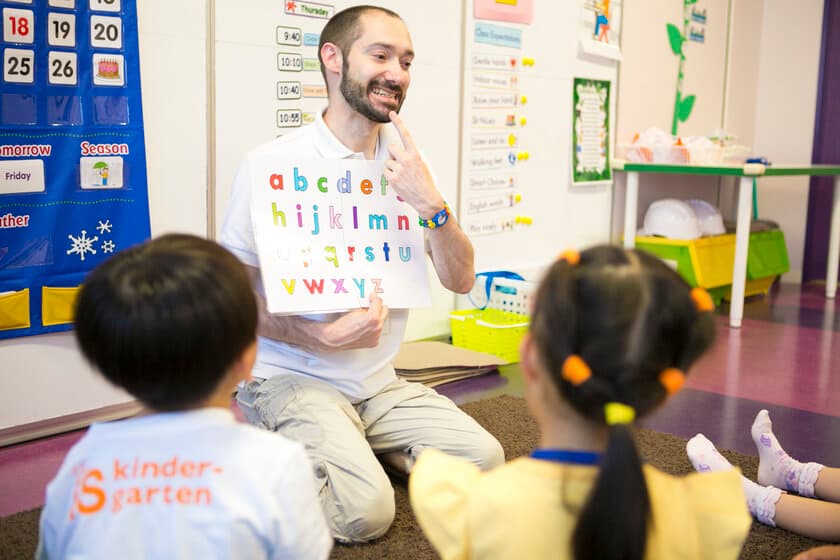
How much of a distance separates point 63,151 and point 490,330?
1.74m

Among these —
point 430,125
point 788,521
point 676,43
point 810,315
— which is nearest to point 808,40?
point 676,43

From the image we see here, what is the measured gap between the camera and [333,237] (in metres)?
1.96

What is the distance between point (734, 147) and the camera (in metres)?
4.61

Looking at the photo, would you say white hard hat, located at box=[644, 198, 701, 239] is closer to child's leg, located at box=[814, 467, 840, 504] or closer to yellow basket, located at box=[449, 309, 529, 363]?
yellow basket, located at box=[449, 309, 529, 363]

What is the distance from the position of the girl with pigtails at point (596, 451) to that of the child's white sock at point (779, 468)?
1131 millimetres

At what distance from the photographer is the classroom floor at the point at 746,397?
229 centimetres

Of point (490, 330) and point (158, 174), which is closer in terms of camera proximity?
point (158, 174)

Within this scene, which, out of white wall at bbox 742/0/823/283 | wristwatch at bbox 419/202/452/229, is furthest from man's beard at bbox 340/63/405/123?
white wall at bbox 742/0/823/283

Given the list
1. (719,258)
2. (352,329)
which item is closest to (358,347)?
(352,329)

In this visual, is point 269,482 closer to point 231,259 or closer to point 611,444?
point 231,259

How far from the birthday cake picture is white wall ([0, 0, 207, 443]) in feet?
0.29

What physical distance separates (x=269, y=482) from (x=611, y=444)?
0.39 m

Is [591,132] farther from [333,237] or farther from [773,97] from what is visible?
[333,237]

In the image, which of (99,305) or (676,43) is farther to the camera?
(676,43)
